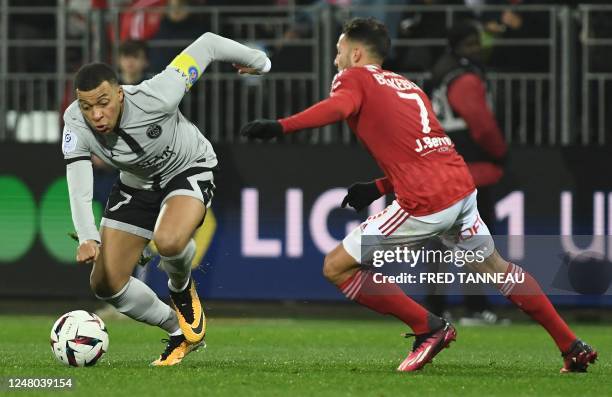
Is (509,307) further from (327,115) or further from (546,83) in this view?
(327,115)

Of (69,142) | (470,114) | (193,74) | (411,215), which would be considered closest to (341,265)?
(411,215)

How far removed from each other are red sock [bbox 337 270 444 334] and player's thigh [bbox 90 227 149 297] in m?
1.39

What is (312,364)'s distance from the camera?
8.94m

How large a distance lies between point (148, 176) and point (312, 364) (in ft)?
5.22

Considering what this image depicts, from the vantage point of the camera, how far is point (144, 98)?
8.63 m

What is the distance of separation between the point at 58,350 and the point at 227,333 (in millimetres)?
3883

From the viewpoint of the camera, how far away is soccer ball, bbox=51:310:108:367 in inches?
332

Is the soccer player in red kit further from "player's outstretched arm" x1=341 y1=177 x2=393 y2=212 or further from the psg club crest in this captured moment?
the psg club crest

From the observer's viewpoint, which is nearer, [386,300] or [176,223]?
[386,300]

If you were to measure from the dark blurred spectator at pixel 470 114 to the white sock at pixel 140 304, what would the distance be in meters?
4.43

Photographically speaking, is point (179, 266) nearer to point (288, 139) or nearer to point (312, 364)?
point (312, 364)

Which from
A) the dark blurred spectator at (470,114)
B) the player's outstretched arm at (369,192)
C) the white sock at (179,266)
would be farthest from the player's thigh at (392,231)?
the dark blurred spectator at (470,114)

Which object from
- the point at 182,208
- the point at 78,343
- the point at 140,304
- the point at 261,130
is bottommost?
the point at 78,343

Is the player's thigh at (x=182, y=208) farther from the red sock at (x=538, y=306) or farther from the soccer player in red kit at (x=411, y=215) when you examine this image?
the red sock at (x=538, y=306)
